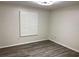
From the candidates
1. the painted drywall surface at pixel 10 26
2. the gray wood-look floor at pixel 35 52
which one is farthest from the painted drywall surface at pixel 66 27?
the painted drywall surface at pixel 10 26

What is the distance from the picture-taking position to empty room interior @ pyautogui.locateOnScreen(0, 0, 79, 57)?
3.25m

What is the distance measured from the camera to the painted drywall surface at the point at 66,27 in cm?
340

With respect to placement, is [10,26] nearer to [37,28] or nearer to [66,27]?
[37,28]

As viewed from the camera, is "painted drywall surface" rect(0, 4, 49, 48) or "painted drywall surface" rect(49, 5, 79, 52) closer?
"painted drywall surface" rect(49, 5, 79, 52)

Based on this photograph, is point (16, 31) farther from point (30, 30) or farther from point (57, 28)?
point (57, 28)

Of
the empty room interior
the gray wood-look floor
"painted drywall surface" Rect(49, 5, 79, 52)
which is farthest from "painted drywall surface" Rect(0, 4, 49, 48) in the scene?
"painted drywall surface" Rect(49, 5, 79, 52)

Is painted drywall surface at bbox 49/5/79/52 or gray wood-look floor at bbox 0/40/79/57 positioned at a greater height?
painted drywall surface at bbox 49/5/79/52

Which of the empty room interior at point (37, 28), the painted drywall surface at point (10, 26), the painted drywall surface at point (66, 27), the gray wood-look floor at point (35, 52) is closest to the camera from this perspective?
the gray wood-look floor at point (35, 52)

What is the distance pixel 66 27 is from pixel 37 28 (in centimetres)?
168

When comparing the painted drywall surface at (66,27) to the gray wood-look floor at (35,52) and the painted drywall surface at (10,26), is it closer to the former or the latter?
the gray wood-look floor at (35,52)

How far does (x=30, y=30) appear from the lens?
431 cm

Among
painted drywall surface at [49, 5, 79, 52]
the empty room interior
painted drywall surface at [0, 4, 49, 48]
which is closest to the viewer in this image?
the empty room interior

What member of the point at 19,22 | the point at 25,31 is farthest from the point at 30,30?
the point at 19,22

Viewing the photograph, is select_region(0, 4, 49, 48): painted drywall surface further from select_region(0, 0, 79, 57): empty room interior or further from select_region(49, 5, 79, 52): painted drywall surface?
select_region(49, 5, 79, 52): painted drywall surface
